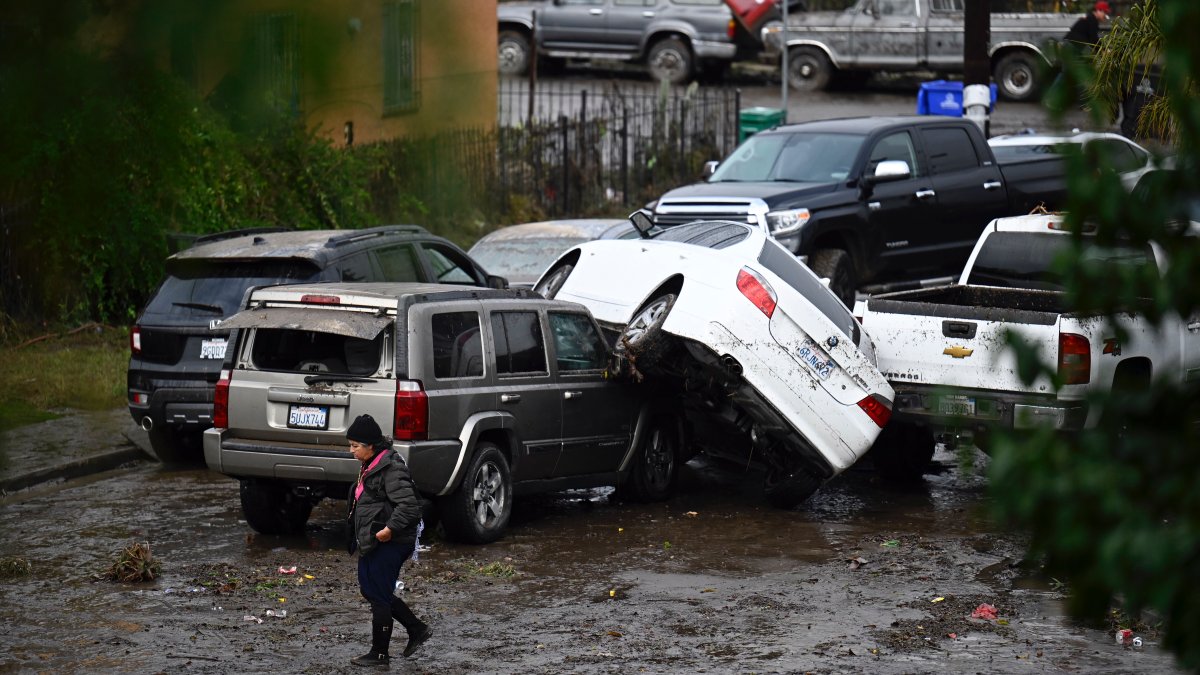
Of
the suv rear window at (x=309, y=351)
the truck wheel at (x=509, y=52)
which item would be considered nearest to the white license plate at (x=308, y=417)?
the suv rear window at (x=309, y=351)

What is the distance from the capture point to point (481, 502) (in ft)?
32.0

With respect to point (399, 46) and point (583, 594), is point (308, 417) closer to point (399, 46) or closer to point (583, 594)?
point (583, 594)

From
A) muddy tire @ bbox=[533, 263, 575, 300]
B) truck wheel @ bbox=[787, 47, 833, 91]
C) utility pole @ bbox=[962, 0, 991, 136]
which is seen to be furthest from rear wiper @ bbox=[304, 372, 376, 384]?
truck wheel @ bbox=[787, 47, 833, 91]

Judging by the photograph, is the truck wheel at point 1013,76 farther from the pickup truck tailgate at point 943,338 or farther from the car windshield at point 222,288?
the car windshield at point 222,288

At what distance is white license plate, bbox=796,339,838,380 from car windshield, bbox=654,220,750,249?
126cm

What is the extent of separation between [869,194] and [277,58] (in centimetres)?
1347

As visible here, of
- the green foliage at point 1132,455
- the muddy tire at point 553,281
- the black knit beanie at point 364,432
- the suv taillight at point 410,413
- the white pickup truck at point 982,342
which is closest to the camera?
the green foliage at point 1132,455

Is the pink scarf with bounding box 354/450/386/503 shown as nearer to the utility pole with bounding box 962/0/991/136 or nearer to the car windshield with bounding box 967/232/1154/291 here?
the car windshield with bounding box 967/232/1154/291

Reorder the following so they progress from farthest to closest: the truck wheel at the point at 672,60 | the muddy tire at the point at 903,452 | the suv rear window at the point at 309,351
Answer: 1. the truck wheel at the point at 672,60
2. the muddy tire at the point at 903,452
3. the suv rear window at the point at 309,351

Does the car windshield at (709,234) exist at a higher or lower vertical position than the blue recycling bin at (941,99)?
lower

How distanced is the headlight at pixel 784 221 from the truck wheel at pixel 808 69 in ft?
59.2

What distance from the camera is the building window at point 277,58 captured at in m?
2.21

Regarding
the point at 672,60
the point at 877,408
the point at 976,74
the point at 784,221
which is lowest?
the point at 877,408

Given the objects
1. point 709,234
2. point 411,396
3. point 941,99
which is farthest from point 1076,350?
point 941,99
